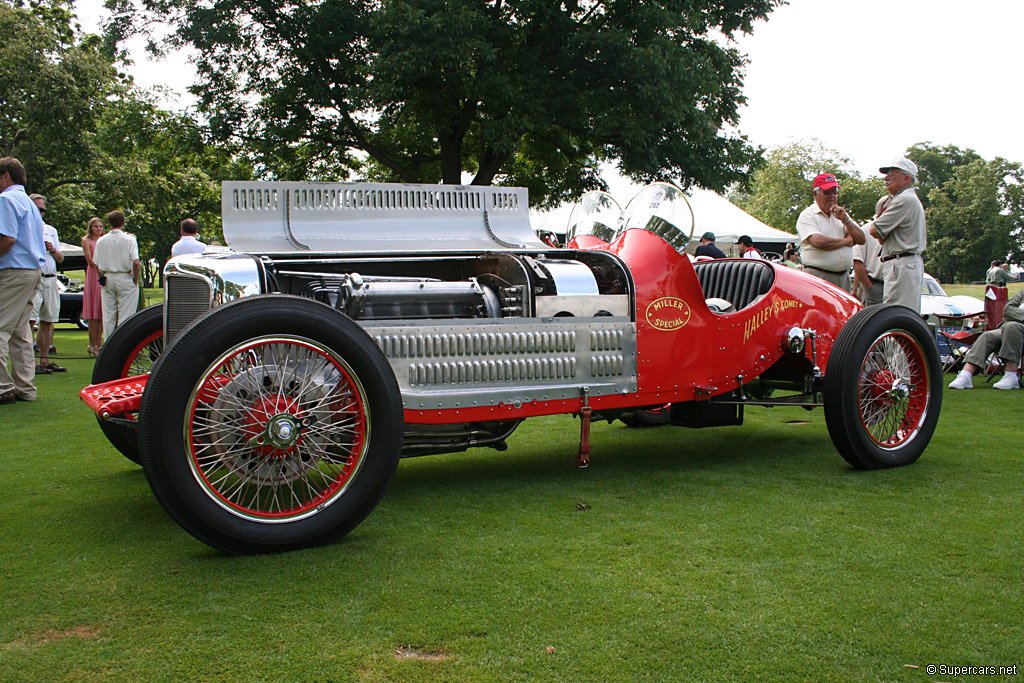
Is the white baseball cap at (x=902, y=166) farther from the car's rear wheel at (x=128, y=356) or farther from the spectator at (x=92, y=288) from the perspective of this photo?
the spectator at (x=92, y=288)

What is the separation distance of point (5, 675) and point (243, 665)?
23.1 inches

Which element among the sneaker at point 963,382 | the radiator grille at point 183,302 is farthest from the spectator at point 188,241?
the sneaker at point 963,382

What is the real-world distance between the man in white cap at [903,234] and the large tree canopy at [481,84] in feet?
39.1

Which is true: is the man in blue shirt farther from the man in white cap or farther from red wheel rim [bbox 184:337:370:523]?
the man in white cap

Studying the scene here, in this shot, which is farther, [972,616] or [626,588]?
[626,588]

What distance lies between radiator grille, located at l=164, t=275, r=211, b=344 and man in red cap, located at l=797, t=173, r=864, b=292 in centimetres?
490

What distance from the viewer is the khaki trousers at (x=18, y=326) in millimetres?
6613

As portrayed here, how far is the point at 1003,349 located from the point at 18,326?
9205 mm

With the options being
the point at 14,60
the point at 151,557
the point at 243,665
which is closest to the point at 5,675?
the point at 243,665

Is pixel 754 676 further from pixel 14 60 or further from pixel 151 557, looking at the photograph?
pixel 14 60

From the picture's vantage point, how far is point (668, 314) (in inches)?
173

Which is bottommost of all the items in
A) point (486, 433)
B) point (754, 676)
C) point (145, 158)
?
point (754, 676)

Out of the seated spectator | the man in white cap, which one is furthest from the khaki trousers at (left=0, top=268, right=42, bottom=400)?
the seated spectator

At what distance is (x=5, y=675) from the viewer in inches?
83.6
